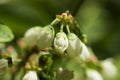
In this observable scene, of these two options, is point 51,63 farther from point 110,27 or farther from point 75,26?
point 110,27

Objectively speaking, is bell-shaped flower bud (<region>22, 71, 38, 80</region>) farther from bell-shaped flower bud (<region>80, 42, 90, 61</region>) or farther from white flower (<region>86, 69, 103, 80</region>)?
white flower (<region>86, 69, 103, 80</region>)

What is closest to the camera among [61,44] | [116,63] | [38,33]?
[61,44]

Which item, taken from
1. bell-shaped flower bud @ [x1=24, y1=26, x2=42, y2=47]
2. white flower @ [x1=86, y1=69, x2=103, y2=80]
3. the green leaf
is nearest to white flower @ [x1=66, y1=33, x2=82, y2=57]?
bell-shaped flower bud @ [x1=24, y1=26, x2=42, y2=47]

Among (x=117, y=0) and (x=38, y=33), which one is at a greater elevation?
(x=117, y=0)

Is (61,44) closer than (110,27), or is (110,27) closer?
(61,44)

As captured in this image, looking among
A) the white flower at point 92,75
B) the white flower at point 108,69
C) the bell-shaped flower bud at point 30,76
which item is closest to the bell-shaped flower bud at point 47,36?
the bell-shaped flower bud at point 30,76

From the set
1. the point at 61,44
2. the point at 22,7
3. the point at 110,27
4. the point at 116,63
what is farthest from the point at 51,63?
the point at 110,27
